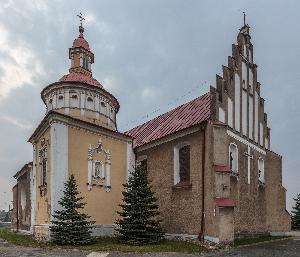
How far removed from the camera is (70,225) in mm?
16734

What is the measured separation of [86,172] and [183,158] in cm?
574

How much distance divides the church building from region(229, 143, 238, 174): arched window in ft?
0.19

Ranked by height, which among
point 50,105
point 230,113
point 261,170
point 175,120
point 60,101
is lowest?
point 261,170

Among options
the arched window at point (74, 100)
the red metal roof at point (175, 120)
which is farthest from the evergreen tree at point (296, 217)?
the arched window at point (74, 100)

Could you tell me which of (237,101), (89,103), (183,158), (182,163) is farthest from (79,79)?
(237,101)

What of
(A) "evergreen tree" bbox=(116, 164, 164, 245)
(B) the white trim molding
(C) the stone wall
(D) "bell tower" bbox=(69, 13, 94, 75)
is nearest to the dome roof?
(D) "bell tower" bbox=(69, 13, 94, 75)

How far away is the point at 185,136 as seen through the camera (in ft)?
64.6

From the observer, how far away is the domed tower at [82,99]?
2286 centimetres

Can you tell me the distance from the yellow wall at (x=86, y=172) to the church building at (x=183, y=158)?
0.06 m

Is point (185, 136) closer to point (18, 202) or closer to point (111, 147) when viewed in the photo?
point (111, 147)

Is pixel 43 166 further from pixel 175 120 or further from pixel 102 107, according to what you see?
pixel 175 120

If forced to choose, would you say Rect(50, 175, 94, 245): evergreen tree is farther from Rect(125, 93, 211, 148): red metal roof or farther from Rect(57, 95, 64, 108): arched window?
Rect(57, 95, 64, 108): arched window

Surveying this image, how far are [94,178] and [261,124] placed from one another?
11.6 metres

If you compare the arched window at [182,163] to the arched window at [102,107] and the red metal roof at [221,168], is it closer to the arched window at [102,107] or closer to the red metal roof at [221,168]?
the red metal roof at [221,168]
